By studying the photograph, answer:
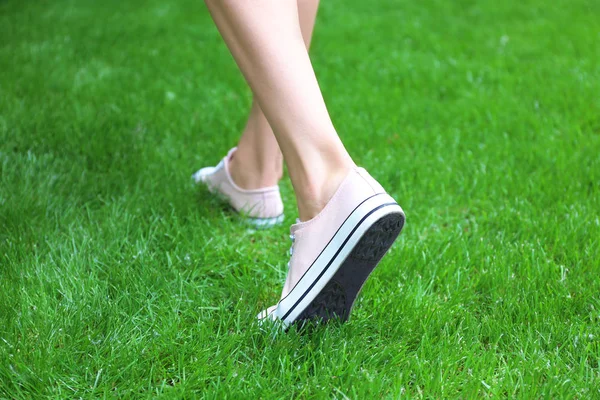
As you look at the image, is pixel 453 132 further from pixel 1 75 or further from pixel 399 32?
pixel 1 75

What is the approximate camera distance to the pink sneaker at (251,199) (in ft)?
6.57

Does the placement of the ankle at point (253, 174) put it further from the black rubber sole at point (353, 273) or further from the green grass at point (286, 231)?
the black rubber sole at point (353, 273)

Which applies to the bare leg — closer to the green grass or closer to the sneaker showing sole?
the sneaker showing sole

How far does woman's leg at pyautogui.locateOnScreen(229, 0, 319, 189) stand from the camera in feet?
6.39

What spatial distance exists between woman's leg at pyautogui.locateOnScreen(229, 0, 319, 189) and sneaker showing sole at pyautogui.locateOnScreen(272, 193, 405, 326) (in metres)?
0.70

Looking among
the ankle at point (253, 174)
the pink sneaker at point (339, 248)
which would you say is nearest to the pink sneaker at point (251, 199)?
the ankle at point (253, 174)

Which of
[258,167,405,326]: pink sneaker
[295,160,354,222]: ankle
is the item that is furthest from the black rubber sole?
[295,160,354,222]: ankle

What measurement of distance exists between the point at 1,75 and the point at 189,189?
160 cm

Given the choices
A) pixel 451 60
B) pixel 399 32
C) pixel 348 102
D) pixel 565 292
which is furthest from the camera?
pixel 399 32

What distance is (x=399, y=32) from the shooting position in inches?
164

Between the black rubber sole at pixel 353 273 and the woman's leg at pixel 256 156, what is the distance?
0.71 metres

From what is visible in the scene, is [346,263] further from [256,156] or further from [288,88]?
[256,156]

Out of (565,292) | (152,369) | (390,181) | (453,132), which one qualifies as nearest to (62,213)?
(152,369)

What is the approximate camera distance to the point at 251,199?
79.1 inches
